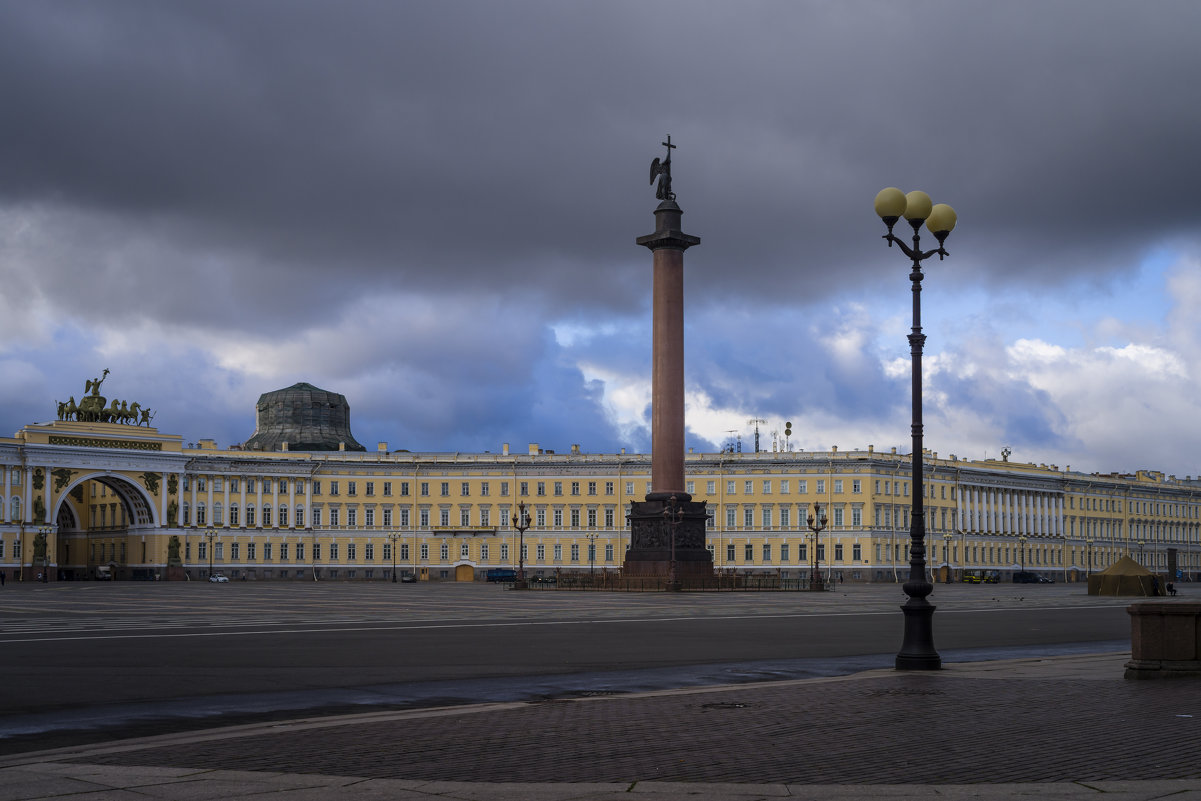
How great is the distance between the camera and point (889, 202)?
20.5 metres

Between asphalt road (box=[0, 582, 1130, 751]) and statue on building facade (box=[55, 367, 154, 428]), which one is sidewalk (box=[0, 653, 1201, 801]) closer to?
asphalt road (box=[0, 582, 1130, 751])

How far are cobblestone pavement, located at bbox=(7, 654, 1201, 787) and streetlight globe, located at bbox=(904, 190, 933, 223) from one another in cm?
817

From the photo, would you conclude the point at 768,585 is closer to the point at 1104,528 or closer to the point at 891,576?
the point at 891,576

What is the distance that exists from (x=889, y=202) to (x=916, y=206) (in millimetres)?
504

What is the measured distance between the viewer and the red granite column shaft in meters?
70.9

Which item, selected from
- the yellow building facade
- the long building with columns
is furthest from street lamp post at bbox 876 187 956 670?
the yellow building facade

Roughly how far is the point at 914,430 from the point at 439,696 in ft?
29.3

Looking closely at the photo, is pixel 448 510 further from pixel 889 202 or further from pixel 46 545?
pixel 889 202

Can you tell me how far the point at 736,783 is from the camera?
9.64 metres

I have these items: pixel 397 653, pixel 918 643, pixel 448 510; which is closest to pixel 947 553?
pixel 448 510

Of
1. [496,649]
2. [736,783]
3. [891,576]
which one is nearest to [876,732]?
[736,783]

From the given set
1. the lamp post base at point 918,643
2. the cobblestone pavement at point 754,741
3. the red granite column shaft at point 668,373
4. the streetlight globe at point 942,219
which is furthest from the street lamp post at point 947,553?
the cobblestone pavement at point 754,741

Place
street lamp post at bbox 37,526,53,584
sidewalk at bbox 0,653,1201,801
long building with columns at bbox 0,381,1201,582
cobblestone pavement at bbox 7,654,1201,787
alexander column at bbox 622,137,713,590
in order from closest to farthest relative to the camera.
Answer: sidewalk at bbox 0,653,1201,801 < cobblestone pavement at bbox 7,654,1201,787 < alexander column at bbox 622,137,713,590 < street lamp post at bbox 37,526,53,584 < long building with columns at bbox 0,381,1201,582

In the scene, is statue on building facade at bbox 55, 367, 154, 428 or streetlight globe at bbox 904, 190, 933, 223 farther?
statue on building facade at bbox 55, 367, 154, 428
